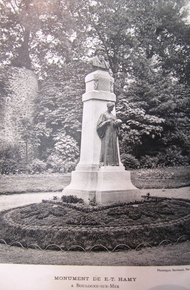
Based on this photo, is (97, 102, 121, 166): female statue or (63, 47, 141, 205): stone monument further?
(97, 102, 121, 166): female statue

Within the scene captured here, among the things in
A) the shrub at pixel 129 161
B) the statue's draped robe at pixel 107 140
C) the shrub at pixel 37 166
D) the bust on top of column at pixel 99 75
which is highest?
the bust on top of column at pixel 99 75

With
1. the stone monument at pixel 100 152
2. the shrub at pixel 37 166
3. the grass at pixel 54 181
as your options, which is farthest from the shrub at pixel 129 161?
the shrub at pixel 37 166

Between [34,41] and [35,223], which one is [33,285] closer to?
[35,223]

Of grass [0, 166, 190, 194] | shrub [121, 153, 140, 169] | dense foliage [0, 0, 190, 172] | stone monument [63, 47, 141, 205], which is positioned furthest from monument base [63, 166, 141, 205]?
shrub [121, 153, 140, 169]

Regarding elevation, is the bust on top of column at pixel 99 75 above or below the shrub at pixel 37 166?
above

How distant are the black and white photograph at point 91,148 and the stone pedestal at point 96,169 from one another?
0.02 meters

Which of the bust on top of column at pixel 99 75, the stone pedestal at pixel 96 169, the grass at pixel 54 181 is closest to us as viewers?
the grass at pixel 54 181

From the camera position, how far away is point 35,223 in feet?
13.3

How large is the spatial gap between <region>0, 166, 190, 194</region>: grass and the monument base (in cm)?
27

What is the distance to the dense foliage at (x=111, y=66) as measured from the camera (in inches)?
189

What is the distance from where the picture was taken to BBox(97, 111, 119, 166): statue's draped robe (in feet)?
17.6

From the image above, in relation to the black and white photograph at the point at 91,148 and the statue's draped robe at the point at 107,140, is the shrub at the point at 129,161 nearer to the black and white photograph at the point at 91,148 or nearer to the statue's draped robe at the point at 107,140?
the black and white photograph at the point at 91,148

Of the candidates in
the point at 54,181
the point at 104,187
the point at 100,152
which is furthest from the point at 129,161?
the point at 54,181

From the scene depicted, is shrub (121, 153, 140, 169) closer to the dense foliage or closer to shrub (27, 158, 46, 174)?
the dense foliage
